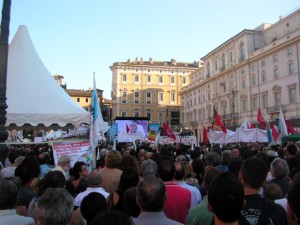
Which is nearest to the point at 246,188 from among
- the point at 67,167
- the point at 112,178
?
the point at 112,178

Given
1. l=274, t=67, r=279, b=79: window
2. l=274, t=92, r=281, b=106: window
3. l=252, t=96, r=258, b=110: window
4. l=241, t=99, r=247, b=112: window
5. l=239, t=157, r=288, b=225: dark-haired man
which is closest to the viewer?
l=239, t=157, r=288, b=225: dark-haired man

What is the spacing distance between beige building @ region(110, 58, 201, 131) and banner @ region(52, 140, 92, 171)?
69.8 meters

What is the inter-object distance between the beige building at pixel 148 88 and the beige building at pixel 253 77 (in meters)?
13.4

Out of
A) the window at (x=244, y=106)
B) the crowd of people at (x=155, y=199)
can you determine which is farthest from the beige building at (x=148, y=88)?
the crowd of people at (x=155, y=199)

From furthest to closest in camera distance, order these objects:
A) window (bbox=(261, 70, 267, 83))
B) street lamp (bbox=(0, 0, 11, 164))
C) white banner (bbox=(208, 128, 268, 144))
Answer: window (bbox=(261, 70, 267, 83)) → white banner (bbox=(208, 128, 268, 144)) → street lamp (bbox=(0, 0, 11, 164))

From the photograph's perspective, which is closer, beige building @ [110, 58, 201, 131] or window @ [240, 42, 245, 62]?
window @ [240, 42, 245, 62]

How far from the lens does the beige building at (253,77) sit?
40750mm

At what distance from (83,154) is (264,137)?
10888 millimetres

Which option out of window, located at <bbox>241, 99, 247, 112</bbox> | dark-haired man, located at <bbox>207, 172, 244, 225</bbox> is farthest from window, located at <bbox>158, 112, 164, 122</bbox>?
dark-haired man, located at <bbox>207, 172, 244, 225</bbox>

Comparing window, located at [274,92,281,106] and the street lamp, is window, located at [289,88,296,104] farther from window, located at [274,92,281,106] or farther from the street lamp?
the street lamp

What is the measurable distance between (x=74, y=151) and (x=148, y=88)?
73684 mm

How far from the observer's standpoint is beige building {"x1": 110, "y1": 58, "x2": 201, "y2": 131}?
78.8m

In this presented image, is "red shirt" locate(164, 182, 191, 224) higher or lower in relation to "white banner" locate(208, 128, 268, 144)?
lower

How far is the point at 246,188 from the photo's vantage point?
3.03m
